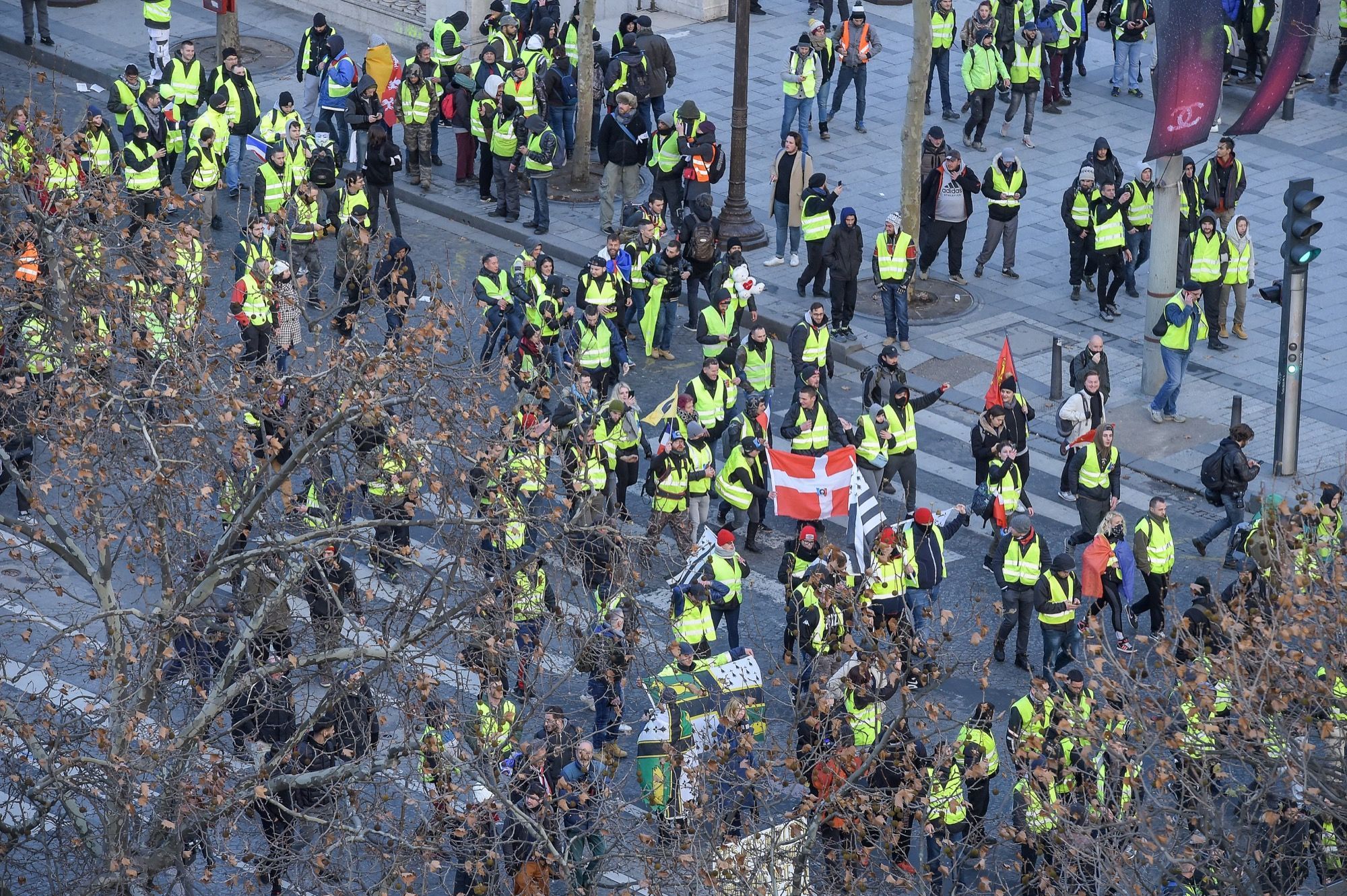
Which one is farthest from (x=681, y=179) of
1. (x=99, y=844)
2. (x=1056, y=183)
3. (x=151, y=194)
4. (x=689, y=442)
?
(x=99, y=844)

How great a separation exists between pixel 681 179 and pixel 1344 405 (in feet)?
27.8

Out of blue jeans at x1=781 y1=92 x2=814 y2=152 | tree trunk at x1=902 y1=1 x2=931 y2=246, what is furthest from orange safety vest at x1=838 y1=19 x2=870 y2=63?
tree trunk at x1=902 y1=1 x2=931 y2=246

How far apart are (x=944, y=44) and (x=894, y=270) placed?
8258 millimetres

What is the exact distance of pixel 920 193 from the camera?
2666cm

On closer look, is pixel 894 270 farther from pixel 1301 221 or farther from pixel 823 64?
pixel 823 64

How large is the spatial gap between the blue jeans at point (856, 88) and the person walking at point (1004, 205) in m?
4.63

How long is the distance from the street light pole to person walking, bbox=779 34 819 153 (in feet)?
7.30

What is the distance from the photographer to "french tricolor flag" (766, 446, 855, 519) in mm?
20781

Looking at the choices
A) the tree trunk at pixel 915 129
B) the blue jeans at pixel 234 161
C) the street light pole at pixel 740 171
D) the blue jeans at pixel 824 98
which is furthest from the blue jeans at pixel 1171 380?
the blue jeans at pixel 234 161

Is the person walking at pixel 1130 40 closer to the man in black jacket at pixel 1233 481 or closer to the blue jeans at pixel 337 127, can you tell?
the blue jeans at pixel 337 127

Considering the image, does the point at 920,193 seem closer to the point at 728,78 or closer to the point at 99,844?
the point at 728,78

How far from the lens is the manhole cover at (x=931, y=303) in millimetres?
26422

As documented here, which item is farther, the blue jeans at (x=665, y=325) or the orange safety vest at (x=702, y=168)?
the orange safety vest at (x=702, y=168)

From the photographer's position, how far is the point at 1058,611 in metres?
18.6
